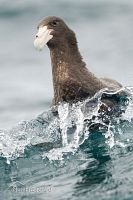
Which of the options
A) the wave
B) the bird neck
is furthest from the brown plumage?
the wave

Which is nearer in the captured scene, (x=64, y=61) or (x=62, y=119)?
(x=62, y=119)

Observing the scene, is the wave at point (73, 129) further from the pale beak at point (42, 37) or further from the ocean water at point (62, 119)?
the pale beak at point (42, 37)

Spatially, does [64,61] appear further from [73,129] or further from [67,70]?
[73,129]

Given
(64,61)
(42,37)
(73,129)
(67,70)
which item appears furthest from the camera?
(64,61)

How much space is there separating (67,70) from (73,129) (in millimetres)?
884

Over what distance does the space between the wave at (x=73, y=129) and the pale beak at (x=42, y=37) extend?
0.87 meters

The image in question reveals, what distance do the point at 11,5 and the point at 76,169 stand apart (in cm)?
990

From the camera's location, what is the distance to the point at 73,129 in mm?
11711

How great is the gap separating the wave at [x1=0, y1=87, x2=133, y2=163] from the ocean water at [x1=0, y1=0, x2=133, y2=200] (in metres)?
0.01

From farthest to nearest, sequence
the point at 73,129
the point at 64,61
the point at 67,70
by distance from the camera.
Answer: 1. the point at 64,61
2. the point at 67,70
3. the point at 73,129

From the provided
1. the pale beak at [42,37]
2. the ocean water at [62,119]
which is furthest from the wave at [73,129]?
the pale beak at [42,37]

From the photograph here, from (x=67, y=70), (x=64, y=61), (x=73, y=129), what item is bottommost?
(x=73, y=129)

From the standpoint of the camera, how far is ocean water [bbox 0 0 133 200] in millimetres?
9594

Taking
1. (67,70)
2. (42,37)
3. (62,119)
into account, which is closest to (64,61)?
(67,70)
